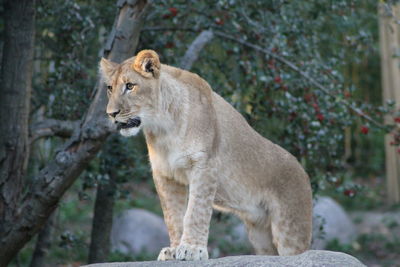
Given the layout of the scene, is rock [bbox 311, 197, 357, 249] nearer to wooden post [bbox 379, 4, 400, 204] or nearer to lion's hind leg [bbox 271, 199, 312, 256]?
wooden post [bbox 379, 4, 400, 204]

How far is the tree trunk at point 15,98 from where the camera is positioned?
5871mm

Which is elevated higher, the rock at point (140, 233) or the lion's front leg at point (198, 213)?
the lion's front leg at point (198, 213)

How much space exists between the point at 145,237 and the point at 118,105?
772cm

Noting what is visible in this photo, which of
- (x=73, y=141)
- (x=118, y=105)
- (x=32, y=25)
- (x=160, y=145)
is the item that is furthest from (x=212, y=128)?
(x=32, y=25)

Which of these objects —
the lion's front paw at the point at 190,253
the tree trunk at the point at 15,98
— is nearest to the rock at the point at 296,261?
the lion's front paw at the point at 190,253

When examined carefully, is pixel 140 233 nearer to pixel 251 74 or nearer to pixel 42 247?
pixel 42 247

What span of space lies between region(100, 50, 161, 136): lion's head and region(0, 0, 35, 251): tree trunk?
1.36m

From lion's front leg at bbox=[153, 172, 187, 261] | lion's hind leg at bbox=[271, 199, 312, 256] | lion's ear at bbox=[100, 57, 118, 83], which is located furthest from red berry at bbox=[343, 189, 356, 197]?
lion's ear at bbox=[100, 57, 118, 83]

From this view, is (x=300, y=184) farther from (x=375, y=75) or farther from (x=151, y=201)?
(x=375, y=75)

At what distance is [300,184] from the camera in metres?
5.62

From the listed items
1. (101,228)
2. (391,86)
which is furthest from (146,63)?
(391,86)

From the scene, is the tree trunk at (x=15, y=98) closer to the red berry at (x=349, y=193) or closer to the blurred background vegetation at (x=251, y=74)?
the blurred background vegetation at (x=251, y=74)

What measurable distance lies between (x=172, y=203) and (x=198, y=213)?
360mm

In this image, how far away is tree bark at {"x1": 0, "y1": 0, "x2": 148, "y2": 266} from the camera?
5602 millimetres
